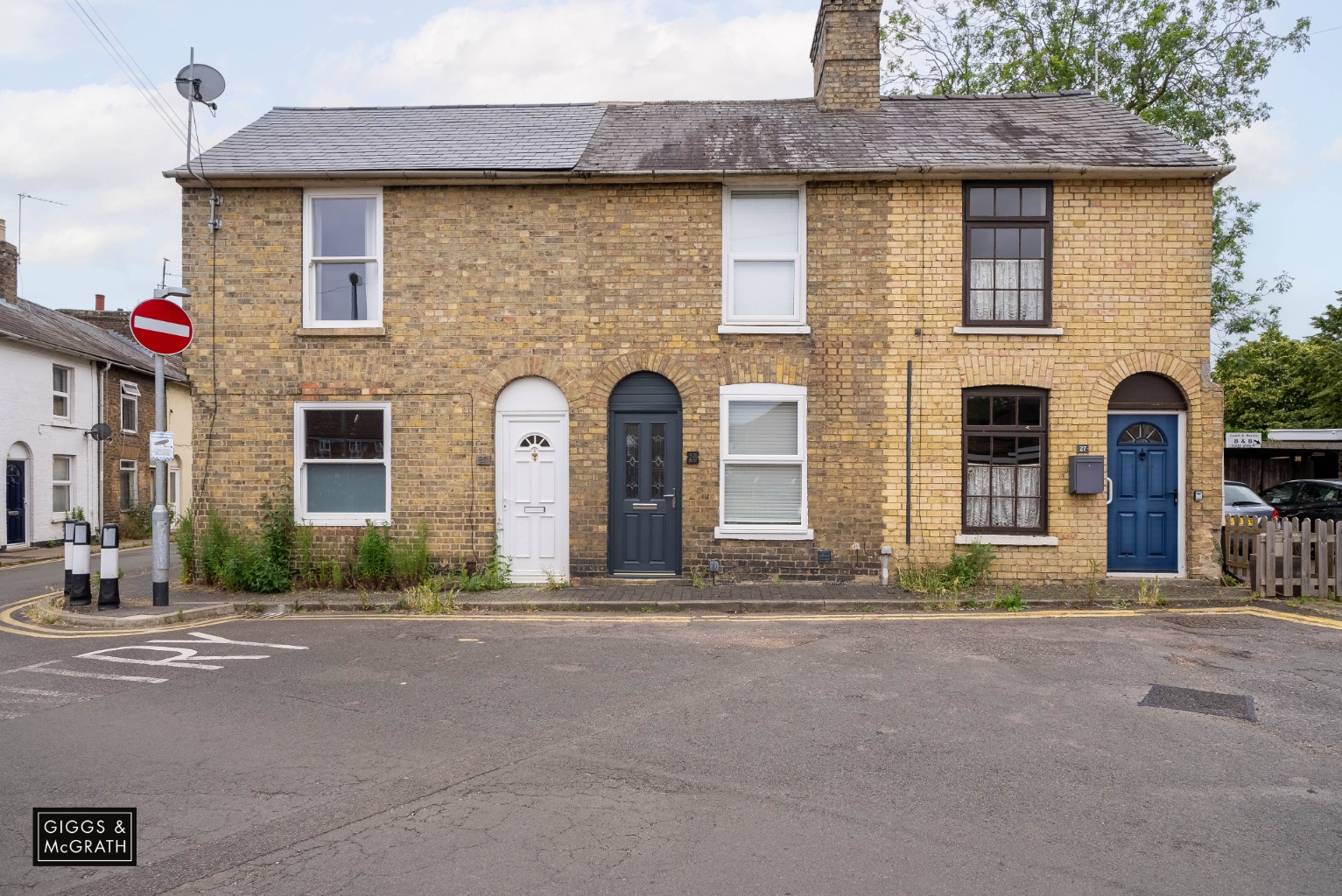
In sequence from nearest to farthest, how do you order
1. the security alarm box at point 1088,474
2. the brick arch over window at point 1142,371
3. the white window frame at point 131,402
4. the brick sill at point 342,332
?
1. the security alarm box at point 1088,474
2. the brick arch over window at point 1142,371
3. the brick sill at point 342,332
4. the white window frame at point 131,402

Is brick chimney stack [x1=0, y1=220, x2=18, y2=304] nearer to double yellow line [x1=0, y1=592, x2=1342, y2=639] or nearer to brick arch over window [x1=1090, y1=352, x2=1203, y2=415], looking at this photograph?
double yellow line [x1=0, y1=592, x2=1342, y2=639]

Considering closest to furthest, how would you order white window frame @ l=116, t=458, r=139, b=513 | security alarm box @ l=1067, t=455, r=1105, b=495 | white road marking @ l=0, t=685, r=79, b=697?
white road marking @ l=0, t=685, r=79, b=697
security alarm box @ l=1067, t=455, r=1105, b=495
white window frame @ l=116, t=458, r=139, b=513

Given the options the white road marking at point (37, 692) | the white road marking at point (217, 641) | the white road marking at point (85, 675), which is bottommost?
the white road marking at point (217, 641)

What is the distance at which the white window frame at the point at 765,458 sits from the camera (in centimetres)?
→ 1176

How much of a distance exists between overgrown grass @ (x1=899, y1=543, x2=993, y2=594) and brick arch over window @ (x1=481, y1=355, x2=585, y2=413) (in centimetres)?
527

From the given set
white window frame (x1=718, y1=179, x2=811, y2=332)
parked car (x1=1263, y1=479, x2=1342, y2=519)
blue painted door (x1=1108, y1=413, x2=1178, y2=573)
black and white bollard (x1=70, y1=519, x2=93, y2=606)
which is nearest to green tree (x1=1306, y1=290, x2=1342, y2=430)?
parked car (x1=1263, y1=479, x2=1342, y2=519)

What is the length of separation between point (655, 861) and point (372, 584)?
8841 mm

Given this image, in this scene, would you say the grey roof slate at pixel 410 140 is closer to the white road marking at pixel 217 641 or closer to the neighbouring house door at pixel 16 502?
the white road marking at pixel 217 641

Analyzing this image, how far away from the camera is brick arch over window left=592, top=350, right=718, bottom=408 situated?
11.8 meters

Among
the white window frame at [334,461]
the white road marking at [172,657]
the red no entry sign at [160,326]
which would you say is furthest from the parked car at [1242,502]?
the red no entry sign at [160,326]

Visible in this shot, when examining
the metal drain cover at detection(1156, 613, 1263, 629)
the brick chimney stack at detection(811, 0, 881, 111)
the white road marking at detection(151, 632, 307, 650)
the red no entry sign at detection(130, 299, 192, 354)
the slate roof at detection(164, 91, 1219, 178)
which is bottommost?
the white road marking at detection(151, 632, 307, 650)

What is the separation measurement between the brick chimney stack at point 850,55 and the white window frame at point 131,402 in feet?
78.5

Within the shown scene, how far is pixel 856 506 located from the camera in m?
11.8

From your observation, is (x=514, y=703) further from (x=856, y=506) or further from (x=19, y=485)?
(x=19, y=485)
